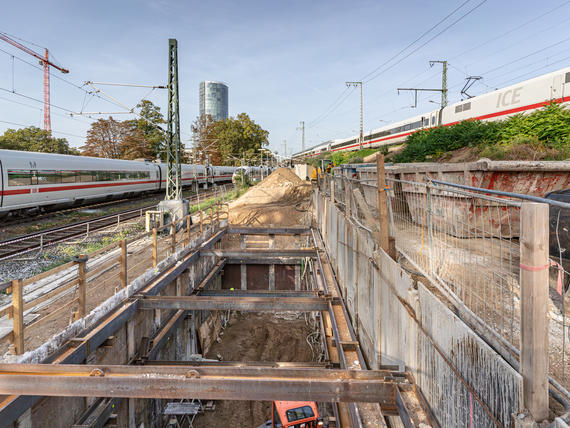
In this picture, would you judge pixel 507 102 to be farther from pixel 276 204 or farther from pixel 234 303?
pixel 234 303

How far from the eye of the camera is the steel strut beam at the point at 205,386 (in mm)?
3303

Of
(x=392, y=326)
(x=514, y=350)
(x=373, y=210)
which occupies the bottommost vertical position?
(x=392, y=326)

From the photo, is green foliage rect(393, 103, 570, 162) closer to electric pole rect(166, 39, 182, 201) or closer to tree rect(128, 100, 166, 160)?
electric pole rect(166, 39, 182, 201)

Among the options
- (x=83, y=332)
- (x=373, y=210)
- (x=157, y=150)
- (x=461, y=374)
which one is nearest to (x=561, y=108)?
(x=373, y=210)

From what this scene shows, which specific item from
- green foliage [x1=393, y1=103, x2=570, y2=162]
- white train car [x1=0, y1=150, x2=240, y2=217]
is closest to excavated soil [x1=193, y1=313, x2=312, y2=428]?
green foliage [x1=393, y1=103, x2=570, y2=162]

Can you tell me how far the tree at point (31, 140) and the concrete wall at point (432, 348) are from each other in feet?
189

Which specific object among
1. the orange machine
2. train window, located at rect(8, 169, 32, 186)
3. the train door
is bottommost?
the orange machine

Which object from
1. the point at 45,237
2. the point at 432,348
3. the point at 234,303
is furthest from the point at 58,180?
the point at 432,348

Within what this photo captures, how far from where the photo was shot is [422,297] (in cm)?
288

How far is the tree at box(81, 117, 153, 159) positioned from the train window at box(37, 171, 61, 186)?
3773 cm

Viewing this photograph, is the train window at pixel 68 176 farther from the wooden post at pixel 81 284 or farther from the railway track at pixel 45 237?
the wooden post at pixel 81 284

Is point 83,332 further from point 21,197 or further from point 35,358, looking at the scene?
point 21,197

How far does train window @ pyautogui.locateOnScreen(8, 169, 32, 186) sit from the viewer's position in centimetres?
1481

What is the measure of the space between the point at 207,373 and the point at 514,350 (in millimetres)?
2731
